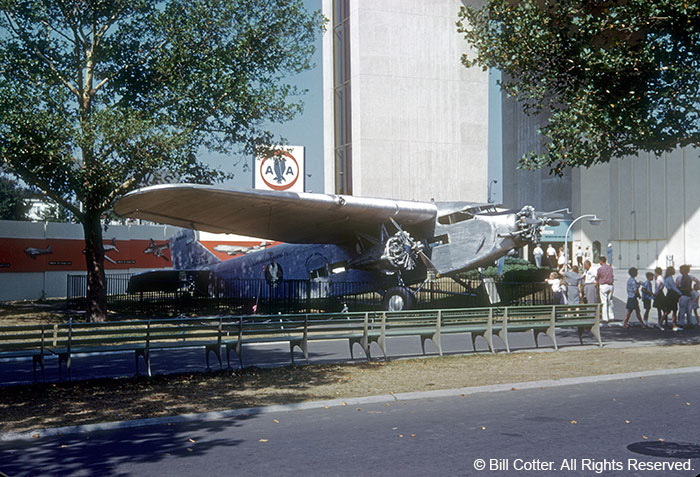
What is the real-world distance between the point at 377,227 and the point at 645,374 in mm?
13641

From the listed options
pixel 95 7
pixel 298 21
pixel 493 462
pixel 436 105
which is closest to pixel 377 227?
pixel 298 21

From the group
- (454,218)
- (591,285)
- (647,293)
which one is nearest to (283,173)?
(454,218)

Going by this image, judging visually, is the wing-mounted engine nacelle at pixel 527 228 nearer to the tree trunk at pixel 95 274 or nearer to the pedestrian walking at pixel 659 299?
the pedestrian walking at pixel 659 299

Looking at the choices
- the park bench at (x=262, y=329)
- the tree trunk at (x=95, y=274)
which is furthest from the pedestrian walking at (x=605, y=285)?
the tree trunk at (x=95, y=274)

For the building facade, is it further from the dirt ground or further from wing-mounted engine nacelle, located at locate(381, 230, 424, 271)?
the dirt ground

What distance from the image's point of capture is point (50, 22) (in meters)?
20.9

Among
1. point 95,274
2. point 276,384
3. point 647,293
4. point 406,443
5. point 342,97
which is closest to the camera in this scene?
point 406,443

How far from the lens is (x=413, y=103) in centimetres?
4862

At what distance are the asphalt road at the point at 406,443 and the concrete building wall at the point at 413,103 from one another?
39.8m

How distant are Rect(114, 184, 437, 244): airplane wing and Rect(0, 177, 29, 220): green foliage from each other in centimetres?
5347

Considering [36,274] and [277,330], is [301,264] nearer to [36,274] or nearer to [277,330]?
[36,274]

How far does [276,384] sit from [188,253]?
2375 cm

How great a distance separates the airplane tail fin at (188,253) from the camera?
32531 mm

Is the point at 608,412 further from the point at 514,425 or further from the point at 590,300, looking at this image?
the point at 590,300
